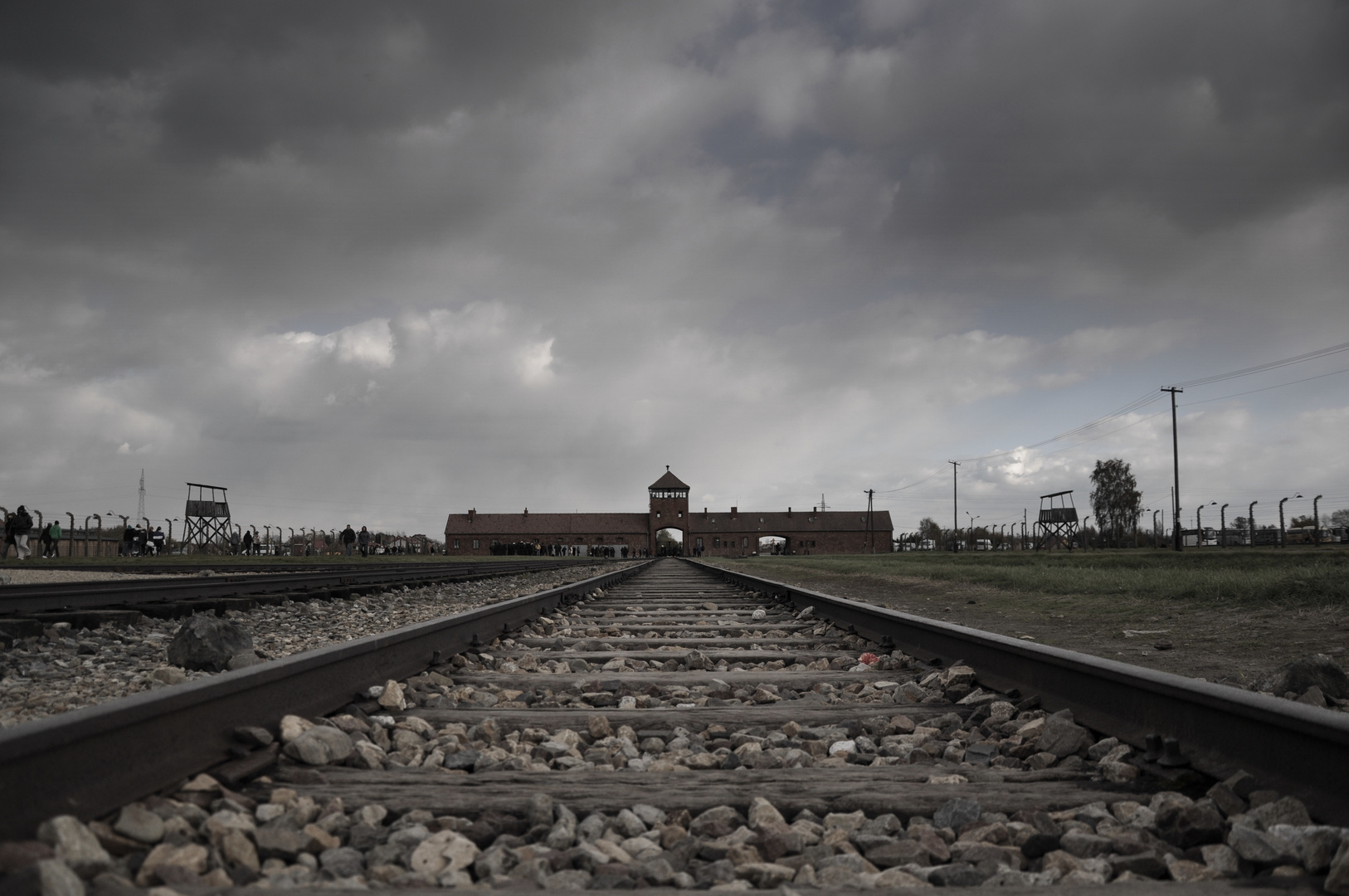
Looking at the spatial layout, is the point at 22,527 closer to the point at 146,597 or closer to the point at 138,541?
the point at 138,541

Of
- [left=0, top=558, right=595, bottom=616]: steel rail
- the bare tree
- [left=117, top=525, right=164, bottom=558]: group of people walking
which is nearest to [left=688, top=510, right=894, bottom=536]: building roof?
the bare tree

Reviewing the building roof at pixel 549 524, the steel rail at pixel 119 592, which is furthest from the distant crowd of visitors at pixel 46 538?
the building roof at pixel 549 524

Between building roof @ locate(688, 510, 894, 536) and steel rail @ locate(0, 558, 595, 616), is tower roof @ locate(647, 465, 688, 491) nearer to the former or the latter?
building roof @ locate(688, 510, 894, 536)

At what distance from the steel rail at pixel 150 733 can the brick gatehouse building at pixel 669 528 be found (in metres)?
86.1

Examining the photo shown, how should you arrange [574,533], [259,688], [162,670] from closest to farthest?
[259,688] → [162,670] → [574,533]

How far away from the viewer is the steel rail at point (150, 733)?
1517 millimetres

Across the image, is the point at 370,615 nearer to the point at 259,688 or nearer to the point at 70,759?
the point at 259,688

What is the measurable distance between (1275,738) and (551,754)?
6.34 feet

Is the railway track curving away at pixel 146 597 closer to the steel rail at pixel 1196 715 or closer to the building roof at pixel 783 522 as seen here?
the steel rail at pixel 1196 715

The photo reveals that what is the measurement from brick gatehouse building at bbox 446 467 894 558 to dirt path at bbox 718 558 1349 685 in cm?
8052

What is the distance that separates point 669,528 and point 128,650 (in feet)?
288

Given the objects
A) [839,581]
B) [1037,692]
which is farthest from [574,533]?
[1037,692]

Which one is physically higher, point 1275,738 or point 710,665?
point 1275,738

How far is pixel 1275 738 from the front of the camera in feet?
6.19
